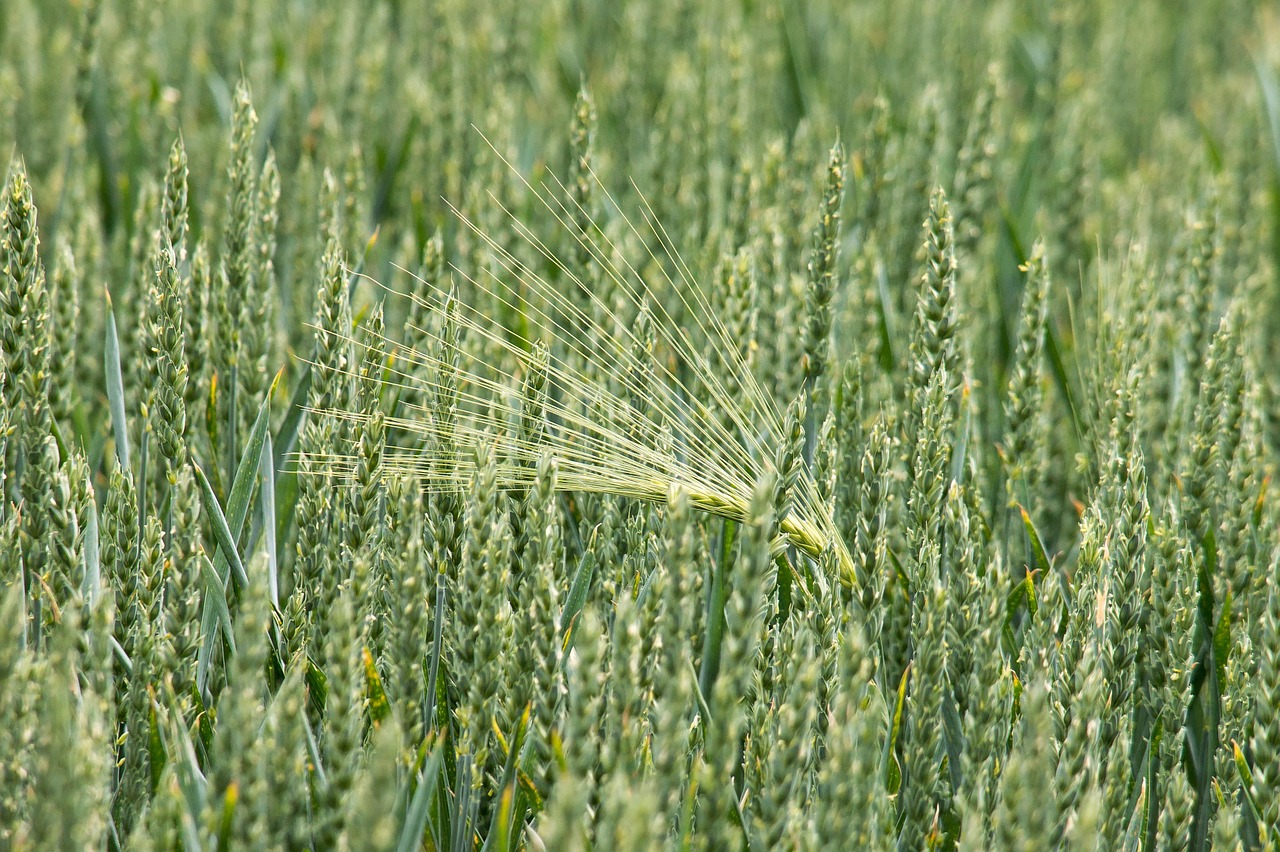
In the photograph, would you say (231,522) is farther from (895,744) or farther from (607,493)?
(895,744)

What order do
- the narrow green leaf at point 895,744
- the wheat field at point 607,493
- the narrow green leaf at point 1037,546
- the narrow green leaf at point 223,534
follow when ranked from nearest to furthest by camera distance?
the wheat field at point 607,493 → the narrow green leaf at point 895,744 → the narrow green leaf at point 223,534 → the narrow green leaf at point 1037,546

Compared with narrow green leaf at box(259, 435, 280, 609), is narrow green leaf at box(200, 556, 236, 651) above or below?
below

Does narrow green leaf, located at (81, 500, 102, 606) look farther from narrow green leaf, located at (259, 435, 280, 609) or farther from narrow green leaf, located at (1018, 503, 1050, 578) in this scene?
narrow green leaf, located at (1018, 503, 1050, 578)

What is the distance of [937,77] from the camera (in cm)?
313

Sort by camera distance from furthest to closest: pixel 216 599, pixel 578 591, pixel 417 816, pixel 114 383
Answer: pixel 114 383 → pixel 578 591 → pixel 216 599 → pixel 417 816

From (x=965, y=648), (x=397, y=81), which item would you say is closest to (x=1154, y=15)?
(x=397, y=81)

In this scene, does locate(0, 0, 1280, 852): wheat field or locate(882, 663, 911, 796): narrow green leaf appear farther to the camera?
locate(882, 663, 911, 796): narrow green leaf

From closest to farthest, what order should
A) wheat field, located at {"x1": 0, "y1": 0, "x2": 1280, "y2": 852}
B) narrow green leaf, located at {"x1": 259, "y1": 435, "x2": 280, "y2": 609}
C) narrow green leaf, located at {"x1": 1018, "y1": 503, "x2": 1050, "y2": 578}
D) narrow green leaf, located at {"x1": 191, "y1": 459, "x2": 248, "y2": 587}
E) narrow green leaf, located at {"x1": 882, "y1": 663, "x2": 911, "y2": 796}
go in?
1. wheat field, located at {"x1": 0, "y1": 0, "x2": 1280, "y2": 852}
2. narrow green leaf, located at {"x1": 882, "y1": 663, "x2": 911, "y2": 796}
3. narrow green leaf, located at {"x1": 191, "y1": 459, "x2": 248, "y2": 587}
4. narrow green leaf, located at {"x1": 259, "y1": 435, "x2": 280, "y2": 609}
5. narrow green leaf, located at {"x1": 1018, "y1": 503, "x2": 1050, "y2": 578}

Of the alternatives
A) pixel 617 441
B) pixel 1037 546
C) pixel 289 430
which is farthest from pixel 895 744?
pixel 289 430

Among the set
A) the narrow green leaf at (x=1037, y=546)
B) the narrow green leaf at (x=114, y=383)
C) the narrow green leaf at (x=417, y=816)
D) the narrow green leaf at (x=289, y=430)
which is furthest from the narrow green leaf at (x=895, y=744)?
the narrow green leaf at (x=114, y=383)

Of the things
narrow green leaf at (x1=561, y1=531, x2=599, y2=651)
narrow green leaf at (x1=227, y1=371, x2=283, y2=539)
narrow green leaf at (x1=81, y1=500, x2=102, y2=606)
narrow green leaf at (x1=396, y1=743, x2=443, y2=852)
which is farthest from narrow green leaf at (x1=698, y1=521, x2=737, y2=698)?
narrow green leaf at (x1=81, y1=500, x2=102, y2=606)

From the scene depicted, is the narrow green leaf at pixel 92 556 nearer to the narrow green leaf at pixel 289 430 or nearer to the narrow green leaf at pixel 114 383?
the narrow green leaf at pixel 114 383

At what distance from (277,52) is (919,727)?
230 centimetres

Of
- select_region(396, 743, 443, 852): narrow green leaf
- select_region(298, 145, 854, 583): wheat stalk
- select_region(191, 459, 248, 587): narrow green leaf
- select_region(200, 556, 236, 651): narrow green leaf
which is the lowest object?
select_region(396, 743, 443, 852): narrow green leaf
